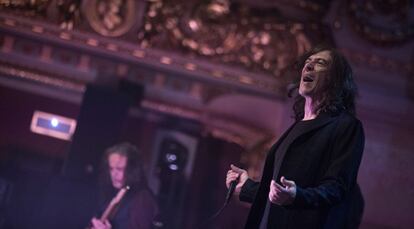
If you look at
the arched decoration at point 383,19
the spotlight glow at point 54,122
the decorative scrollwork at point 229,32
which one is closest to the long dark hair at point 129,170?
the spotlight glow at point 54,122

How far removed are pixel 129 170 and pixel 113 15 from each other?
80 centimetres

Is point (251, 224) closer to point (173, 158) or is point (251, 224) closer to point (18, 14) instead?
point (173, 158)

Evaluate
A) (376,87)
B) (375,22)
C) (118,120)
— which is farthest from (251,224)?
(375,22)

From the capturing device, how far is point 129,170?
2.07 metres

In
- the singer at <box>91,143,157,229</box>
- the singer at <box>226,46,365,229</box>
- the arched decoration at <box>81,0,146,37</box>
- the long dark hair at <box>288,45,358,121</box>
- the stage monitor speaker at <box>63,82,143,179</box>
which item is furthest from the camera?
the arched decoration at <box>81,0,146,37</box>

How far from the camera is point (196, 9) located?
2469mm

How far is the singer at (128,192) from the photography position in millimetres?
1883

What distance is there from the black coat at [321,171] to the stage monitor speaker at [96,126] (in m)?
1.31

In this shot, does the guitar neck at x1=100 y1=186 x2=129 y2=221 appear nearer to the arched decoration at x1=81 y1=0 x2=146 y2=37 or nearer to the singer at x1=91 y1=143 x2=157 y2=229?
the singer at x1=91 y1=143 x2=157 y2=229

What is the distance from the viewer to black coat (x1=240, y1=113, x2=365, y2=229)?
91 centimetres

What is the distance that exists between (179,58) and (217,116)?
322 mm

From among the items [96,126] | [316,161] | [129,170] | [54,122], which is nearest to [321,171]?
[316,161]

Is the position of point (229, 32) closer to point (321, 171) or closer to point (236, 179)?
point (236, 179)

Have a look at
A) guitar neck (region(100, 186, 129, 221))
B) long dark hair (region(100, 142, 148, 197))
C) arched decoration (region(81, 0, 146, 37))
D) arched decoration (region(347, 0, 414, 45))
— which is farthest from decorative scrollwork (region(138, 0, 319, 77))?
guitar neck (region(100, 186, 129, 221))
